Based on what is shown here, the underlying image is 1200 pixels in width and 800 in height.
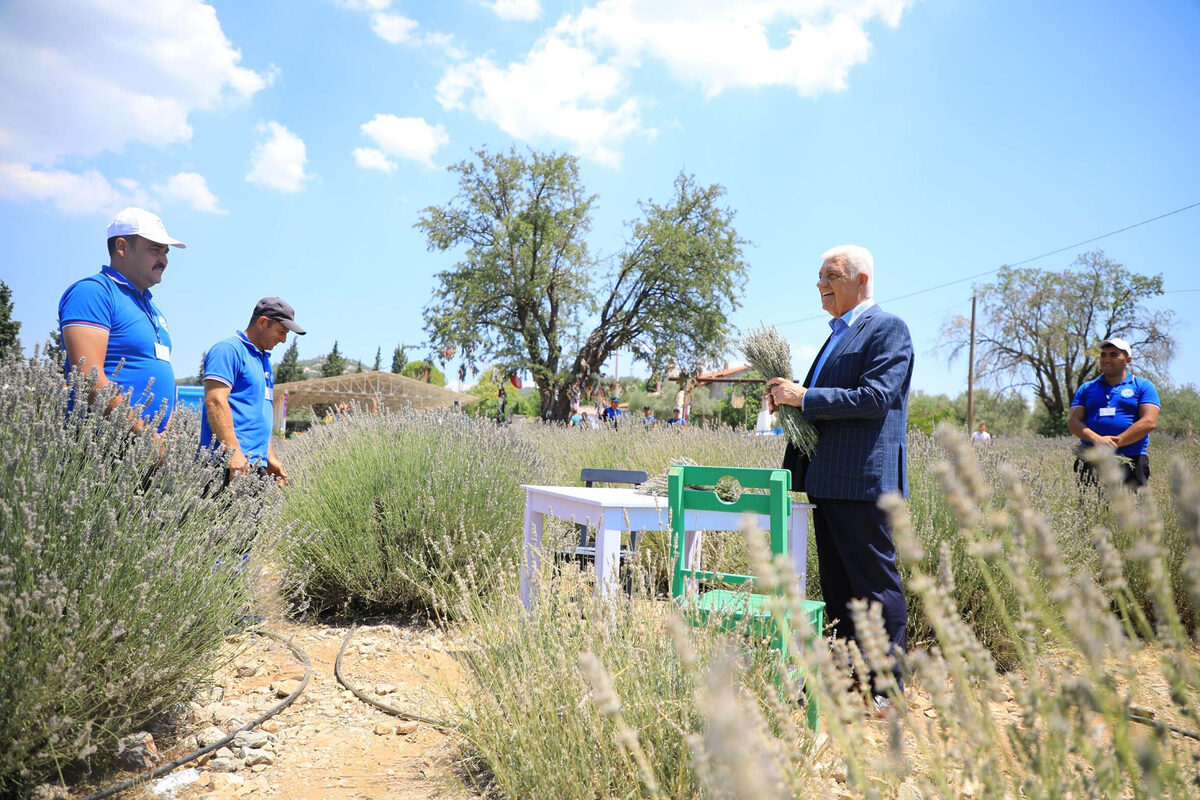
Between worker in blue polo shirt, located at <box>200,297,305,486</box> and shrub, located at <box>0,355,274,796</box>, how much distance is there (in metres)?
0.79

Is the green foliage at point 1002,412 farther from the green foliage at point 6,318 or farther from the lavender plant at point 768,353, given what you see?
the green foliage at point 6,318

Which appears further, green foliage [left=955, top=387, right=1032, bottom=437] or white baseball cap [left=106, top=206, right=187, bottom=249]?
green foliage [left=955, top=387, right=1032, bottom=437]

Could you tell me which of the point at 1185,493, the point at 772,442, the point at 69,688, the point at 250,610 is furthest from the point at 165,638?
the point at 772,442

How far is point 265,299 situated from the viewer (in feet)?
12.6

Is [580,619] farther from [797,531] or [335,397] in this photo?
[335,397]

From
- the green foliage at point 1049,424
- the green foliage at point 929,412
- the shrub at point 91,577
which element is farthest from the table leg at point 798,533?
the green foliage at point 1049,424

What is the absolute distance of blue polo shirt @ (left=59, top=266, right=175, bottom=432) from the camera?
2771 millimetres

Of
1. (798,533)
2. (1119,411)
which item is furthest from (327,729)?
(1119,411)

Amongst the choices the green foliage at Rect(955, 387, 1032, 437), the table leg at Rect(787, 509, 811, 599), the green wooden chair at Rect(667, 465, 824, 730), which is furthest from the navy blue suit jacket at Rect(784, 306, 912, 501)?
the green foliage at Rect(955, 387, 1032, 437)

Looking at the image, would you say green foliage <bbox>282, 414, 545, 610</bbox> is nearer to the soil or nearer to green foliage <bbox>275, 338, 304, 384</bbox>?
the soil

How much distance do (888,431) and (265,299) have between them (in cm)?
313

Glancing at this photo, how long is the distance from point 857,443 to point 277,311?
2.94 m

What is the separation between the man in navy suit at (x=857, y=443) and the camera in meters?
2.75

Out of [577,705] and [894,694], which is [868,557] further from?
[894,694]
